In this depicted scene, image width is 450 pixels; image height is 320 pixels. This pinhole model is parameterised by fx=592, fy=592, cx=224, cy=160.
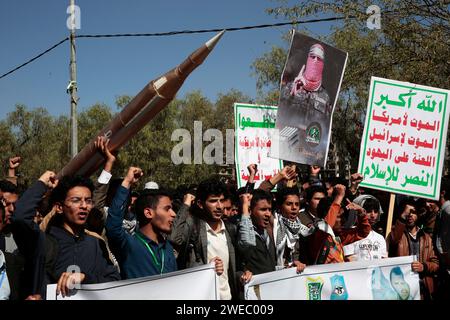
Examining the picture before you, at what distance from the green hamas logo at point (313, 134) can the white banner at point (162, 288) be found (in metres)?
3.92

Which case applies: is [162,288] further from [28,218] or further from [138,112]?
[138,112]

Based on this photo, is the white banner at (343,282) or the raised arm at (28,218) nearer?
the raised arm at (28,218)

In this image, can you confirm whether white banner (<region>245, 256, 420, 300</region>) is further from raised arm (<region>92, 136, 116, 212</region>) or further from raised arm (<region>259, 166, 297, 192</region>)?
raised arm (<region>259, 166, 297, 192</region>)

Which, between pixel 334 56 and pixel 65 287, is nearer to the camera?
pixel 65 287

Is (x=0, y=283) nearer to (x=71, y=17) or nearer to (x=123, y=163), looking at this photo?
(x=71, y=17)

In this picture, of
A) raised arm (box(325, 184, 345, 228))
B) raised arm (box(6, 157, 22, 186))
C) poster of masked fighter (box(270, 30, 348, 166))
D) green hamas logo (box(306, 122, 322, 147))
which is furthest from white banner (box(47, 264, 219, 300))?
green hamas logo (box(306, 122, 322, 147))

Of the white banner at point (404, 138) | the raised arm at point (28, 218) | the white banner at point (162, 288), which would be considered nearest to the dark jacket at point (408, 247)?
the white banner at point (404, 138)

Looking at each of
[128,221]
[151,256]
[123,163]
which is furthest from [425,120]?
[123,163]

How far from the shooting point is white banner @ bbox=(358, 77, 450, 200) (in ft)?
21.4

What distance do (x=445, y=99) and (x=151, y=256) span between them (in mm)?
4438

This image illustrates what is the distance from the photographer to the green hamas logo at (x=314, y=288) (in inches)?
168

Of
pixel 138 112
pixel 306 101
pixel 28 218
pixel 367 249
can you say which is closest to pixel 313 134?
pixel 306 101

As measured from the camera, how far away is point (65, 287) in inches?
134

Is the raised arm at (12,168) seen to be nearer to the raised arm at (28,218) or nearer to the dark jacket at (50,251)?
the dark jacket at (50,251)
